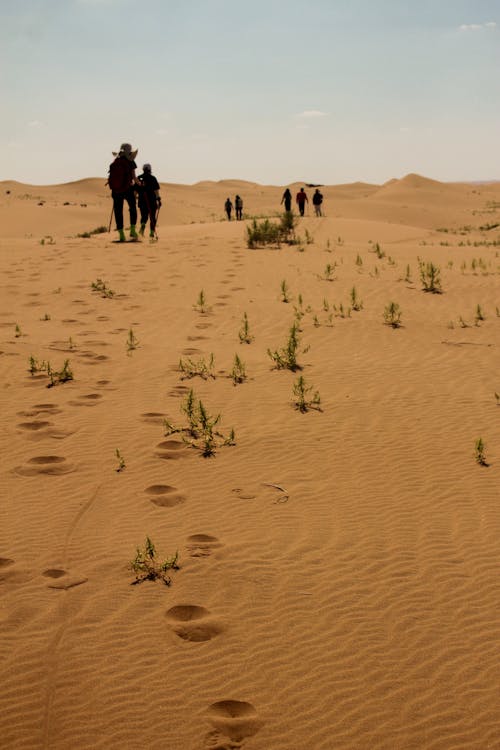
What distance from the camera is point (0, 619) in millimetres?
3766

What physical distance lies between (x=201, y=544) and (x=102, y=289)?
863 centimetres

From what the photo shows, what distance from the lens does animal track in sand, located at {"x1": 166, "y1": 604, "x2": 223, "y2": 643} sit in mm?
3693

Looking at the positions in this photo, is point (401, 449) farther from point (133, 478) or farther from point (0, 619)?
point (0, 619)

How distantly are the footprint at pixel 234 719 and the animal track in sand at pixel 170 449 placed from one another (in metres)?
2.82

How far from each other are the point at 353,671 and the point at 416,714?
1.16ft

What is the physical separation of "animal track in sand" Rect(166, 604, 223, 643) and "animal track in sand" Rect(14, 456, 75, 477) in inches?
Result: 80.9

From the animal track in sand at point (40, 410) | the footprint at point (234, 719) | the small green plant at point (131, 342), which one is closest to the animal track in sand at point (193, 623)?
the footprint at point (234, 719)

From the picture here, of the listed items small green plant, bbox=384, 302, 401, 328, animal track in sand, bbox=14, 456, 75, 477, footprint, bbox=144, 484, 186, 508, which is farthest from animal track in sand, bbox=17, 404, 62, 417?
small green plant, bbox=384, 302, 401, 328

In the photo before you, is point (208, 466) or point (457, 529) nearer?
point (457, 529)

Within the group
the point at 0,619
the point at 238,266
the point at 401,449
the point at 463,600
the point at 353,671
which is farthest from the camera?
the point at 238,266

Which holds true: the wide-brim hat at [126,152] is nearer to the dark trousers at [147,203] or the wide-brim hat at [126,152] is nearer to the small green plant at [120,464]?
the dark trousers at [147,203]

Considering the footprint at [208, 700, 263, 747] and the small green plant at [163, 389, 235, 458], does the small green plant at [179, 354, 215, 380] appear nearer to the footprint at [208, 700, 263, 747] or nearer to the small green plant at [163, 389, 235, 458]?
the small green plant at [163, 389, 235, 458]

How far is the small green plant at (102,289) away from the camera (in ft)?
40.4

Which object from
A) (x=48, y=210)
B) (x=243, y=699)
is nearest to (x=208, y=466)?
(x=243, y=699)
